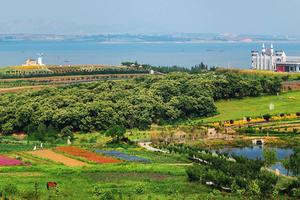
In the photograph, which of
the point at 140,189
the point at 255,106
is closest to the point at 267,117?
the point at 255,106

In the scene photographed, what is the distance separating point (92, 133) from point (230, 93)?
50.8 feet

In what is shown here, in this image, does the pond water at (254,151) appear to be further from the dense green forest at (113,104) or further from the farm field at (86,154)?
the dense green forest at (113,104)

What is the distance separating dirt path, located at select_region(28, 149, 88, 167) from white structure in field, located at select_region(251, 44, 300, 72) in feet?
177

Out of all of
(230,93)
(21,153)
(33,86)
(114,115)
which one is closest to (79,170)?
(21,153)

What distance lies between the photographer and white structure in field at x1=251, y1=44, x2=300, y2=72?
274 feet

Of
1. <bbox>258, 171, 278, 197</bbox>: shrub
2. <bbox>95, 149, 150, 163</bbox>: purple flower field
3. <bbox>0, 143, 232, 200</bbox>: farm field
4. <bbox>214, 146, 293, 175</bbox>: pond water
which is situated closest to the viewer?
<bbox>258, 171, 278, 197</bbox>: shrub

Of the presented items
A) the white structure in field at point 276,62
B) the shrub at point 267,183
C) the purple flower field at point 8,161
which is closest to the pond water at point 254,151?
the shrub at point 267,183

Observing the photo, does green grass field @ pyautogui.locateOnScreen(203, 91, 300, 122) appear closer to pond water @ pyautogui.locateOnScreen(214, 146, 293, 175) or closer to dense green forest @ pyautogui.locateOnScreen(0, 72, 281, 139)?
dense green forest @ pyautogui.locateOnScreen(0, 72, 281, 139)

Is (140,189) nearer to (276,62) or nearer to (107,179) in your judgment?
(107,179)

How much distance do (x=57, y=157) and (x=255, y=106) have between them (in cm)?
2131

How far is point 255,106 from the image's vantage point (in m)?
49.9

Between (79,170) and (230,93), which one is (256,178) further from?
(230,93)

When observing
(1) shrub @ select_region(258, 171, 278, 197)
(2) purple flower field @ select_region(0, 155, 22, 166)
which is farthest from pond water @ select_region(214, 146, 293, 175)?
(2) purple flower field @ select_region(0, 155, 22, 166)

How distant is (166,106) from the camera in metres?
45.8
